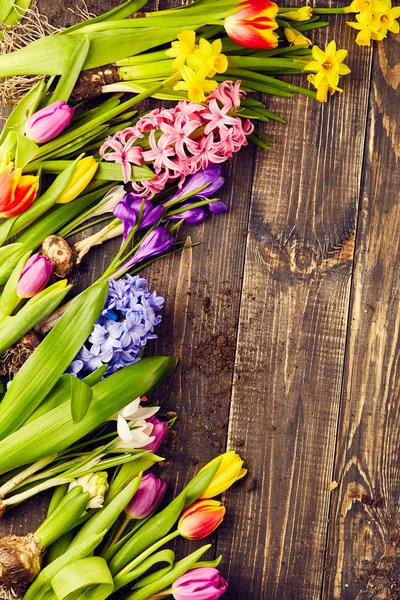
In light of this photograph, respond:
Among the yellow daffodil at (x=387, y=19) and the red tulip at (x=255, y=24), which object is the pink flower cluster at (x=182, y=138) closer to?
the red tulip at (x=255, y=24)

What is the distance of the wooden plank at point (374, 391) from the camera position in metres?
1.26

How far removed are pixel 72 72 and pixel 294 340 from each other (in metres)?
0.66

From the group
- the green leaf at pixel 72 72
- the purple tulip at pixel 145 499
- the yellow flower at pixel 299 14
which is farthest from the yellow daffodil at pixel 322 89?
the purple tulip at pixel 145 499

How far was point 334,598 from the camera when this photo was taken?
125 centimetres

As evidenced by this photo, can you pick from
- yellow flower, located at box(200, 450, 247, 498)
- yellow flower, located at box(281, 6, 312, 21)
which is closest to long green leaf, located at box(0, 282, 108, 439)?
yellow flower, located at box(200, 450, 247, 498)

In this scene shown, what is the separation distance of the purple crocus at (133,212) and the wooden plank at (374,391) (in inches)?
16.4

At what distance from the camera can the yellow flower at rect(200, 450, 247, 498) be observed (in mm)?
1185

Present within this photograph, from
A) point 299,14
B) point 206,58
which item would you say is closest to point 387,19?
point 299,14

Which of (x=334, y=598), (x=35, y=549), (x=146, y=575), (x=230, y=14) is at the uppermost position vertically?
(x=230, y=14)

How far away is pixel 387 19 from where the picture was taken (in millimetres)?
1231

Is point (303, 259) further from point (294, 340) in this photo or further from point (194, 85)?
point (194, 85)

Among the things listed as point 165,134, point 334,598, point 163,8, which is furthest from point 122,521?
point 163,8

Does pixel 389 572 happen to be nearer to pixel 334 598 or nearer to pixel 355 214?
pixel 334 598

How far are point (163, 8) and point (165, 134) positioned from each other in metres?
0.30
